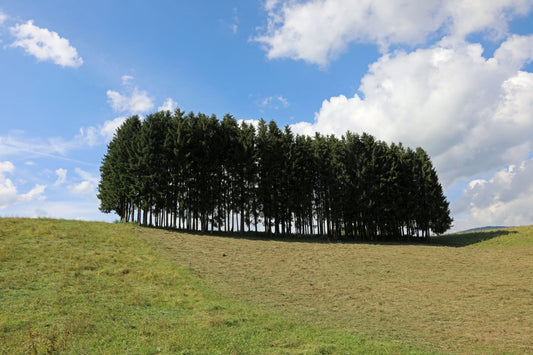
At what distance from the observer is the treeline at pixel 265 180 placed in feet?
156

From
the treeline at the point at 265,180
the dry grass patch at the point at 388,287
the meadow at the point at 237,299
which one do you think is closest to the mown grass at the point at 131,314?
the meadow at the point at 237,299

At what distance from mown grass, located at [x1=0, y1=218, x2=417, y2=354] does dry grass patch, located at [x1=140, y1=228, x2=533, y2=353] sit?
1168mm

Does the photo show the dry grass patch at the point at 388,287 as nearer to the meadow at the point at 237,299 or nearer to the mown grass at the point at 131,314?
the meadow at the point at 237,299

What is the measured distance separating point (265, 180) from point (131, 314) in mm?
39629

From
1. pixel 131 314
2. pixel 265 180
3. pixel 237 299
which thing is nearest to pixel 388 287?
pixel 237 299

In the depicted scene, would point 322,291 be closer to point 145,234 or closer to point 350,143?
point 145,234

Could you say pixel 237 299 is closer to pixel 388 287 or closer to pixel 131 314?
pixel 131 314

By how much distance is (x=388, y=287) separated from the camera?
75.0 feet

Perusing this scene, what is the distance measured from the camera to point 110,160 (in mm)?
53031

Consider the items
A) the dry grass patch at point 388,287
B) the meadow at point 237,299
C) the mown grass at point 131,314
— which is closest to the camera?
the mown grass at point 131,314

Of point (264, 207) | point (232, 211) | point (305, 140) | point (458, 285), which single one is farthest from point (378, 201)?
point (458, 285)

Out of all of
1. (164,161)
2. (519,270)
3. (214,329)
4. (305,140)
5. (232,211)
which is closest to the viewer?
Answer: (214,329)

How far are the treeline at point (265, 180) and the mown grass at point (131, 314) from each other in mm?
22862

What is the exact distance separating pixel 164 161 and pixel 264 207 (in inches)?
724
